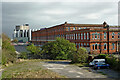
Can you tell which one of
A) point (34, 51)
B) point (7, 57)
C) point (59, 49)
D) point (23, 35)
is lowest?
point (7, 57)

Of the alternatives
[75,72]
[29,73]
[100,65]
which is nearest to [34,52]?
[29,73]

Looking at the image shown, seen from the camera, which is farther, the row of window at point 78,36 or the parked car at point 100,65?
the row of window at point 78,36

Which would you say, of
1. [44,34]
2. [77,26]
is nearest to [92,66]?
[77,26]

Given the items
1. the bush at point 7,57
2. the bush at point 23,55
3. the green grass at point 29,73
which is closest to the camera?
the green grass at point 29,73

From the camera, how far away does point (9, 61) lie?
25828mm

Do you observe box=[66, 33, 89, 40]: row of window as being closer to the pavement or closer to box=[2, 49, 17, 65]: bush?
the pavement

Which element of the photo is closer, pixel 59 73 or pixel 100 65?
pixel 59 73

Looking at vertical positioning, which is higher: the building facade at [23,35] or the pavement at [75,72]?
the building facade at [23,35]

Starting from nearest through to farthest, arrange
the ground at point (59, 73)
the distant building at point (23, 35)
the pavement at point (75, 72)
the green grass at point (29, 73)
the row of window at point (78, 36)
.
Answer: the pavement at point (75, 72), the ground at point (59, 73), the green grass at point (29, 73), the row of window at point (78, 36), the distant building at point (23, 35)

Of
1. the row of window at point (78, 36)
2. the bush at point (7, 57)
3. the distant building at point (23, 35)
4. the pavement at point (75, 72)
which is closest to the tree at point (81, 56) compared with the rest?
the pavement at point (75, 72)

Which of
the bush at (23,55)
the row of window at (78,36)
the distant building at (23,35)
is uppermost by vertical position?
the distant building at (23,35)

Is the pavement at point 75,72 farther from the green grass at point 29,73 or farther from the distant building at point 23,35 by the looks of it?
the distant building at point 23,35

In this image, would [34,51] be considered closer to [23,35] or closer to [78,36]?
[78,36]

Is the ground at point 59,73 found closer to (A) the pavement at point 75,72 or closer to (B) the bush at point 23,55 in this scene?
(A) the pavement at point 75,72
